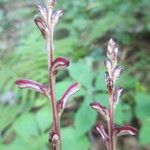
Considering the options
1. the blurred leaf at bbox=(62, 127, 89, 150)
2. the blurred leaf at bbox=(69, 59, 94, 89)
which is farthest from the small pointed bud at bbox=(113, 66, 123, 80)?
the blurred leaf at bbox=(69, 59, 94, 89)

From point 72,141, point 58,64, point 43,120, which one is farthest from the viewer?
point 43,120

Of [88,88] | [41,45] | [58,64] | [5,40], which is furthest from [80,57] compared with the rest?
[58,64]

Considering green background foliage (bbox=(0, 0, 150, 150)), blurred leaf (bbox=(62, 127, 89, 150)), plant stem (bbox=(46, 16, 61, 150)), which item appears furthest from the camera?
green background foliage (bbox=(0, 0, 150, 150))

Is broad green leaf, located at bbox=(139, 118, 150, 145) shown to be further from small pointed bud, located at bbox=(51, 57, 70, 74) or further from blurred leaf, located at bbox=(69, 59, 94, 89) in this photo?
small pointed bud, located at bbox=(51, 57, 70, 74)

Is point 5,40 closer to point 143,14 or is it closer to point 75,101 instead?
point 143,14

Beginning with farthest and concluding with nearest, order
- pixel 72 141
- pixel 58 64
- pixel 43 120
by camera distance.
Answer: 1. pixel 43 120
2. pixel 72 141
3. pixel 58 64

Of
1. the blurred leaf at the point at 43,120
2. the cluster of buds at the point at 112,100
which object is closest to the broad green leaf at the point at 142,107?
the blurred leaf at the point at 43,120

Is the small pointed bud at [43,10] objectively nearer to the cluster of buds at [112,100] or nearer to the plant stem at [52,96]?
the plant stem at [52,96]

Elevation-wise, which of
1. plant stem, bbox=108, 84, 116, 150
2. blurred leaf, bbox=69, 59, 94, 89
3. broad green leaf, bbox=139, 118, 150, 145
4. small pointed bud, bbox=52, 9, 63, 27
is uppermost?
blurred leaf, bbox=69, 59, 94, 89

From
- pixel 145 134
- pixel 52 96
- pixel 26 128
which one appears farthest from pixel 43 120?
pixel 52 96

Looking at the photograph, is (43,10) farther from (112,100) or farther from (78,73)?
(78,73)
